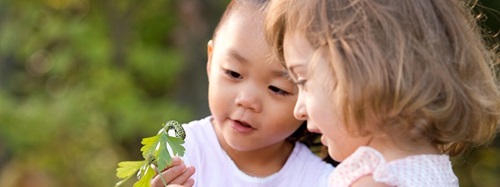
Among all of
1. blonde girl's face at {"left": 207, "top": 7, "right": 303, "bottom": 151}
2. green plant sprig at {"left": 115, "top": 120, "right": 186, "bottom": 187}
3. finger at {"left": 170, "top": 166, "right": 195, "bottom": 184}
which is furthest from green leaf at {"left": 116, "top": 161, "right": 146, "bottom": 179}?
blonde girl's face at {"left": 207, "top": 7, "right": 303, "bottom": 151}

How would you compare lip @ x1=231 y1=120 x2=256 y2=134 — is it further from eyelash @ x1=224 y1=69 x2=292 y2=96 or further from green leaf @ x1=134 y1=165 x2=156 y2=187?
green leaf @ x1=134 y1=165 x2=156 y2=187

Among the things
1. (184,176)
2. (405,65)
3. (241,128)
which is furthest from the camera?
(241,128)

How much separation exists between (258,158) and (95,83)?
190 inches

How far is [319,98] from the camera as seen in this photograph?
2506 mm

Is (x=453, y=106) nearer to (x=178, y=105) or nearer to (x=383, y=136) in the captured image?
(x=383, y=136)

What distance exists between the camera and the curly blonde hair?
7.92ft

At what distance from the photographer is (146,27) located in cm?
887

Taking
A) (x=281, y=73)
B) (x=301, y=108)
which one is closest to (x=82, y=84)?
(x=281, y=73)

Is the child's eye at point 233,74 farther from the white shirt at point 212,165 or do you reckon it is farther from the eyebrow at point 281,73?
the white shirt at point 212,165

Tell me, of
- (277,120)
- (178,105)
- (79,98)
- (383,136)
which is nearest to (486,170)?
(178,105)

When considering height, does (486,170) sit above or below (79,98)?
above

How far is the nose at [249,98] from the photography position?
3.03 metres

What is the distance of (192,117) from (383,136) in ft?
16.4

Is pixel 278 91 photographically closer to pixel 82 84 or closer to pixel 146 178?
pixel 146 178
